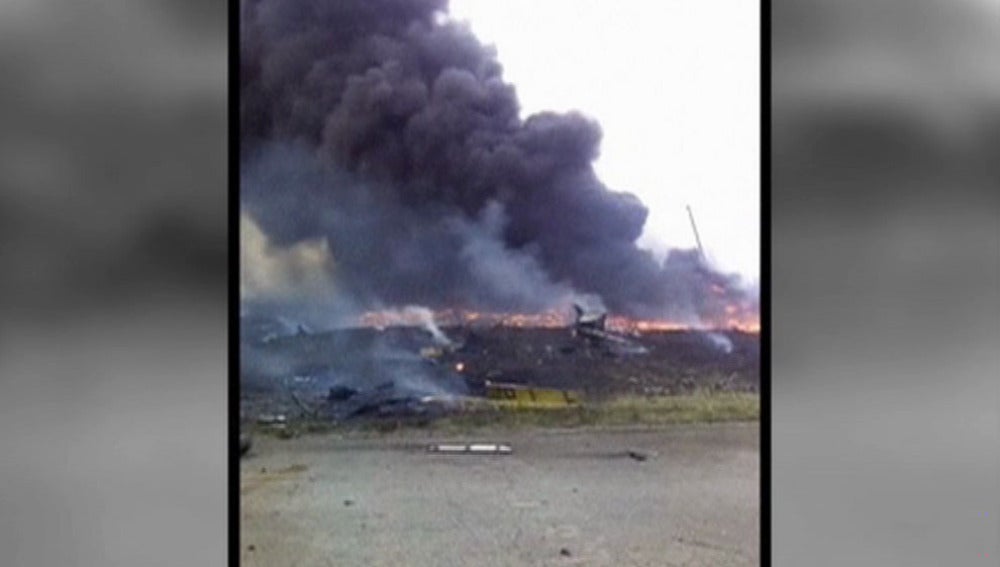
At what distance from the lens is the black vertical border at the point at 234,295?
2.13 metres

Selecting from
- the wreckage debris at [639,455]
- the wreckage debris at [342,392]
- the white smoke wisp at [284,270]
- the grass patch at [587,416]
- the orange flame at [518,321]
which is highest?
the white smoke wisp at [284,270]

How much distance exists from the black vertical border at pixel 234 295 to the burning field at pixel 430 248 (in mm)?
14

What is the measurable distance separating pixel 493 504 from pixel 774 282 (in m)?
0.60

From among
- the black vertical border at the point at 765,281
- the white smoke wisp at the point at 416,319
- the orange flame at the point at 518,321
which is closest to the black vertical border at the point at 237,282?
the black vertical border at the point at 765,281

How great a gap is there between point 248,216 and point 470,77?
0.44 meters

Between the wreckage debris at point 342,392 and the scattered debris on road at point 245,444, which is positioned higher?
the wreckage debris at point 342,392

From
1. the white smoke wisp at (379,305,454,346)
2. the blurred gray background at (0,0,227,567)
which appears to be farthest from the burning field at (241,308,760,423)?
the blurred gray background at (0,0,227,567)

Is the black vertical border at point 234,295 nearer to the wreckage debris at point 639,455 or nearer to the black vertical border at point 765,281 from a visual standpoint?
the wreckage debris at point 639,455

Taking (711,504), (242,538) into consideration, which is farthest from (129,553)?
(711,504)

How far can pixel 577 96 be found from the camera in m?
2.15

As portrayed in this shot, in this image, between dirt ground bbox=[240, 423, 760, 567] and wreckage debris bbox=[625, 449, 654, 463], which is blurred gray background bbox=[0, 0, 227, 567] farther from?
wreckage debris bbox=[625, 449, 654, 463]

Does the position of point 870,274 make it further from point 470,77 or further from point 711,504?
point 470,77

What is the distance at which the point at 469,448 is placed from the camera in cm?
214

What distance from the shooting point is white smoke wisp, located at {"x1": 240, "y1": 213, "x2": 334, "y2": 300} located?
2.12 m
